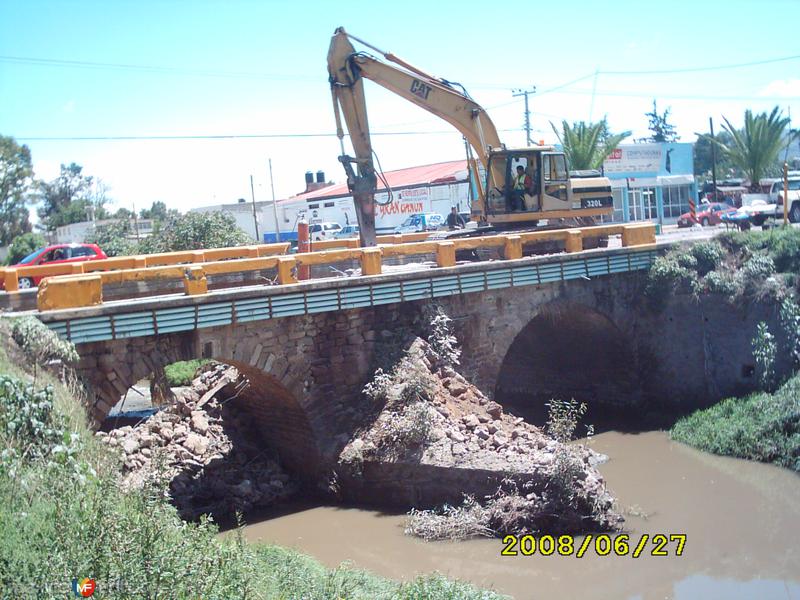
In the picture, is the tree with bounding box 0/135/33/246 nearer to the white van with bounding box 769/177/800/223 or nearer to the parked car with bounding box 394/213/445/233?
the parked car with bounding box 394/213/445/233

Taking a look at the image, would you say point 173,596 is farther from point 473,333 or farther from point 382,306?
point 473,333

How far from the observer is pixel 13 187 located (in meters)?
47.1

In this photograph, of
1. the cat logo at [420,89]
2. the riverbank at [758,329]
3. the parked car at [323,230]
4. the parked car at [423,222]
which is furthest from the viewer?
the parked car at [323,230]

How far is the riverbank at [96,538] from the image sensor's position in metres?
6.12

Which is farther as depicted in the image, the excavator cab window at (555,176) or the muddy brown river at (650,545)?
the excavator cab window at (555,176)

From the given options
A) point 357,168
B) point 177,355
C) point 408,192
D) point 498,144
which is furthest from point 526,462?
point 408,192

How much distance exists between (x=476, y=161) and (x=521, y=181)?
107 centimetres

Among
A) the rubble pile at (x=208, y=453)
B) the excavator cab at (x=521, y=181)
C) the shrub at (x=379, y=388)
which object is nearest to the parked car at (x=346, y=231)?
the excavator cab at (x=521, y=181)

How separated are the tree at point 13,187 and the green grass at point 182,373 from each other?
31.7 meters

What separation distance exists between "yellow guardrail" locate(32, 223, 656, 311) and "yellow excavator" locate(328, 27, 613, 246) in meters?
1.24

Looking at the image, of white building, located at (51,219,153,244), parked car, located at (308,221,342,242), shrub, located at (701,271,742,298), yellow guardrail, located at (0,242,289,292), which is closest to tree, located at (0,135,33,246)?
white building, located at (51,219,153,244)

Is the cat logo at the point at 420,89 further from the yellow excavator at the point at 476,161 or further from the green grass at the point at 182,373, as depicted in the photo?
the green grass at the point at 182,373

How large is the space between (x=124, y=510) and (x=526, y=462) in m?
5.90
